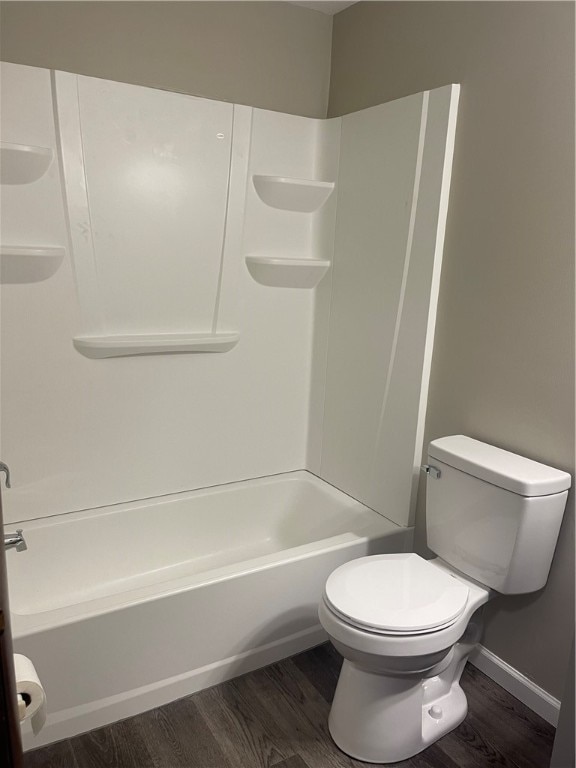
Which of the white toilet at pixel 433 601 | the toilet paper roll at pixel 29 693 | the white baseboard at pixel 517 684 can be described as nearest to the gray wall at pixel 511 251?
the white baseboard at pixel 517 684

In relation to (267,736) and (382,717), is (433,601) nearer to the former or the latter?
(382,717)

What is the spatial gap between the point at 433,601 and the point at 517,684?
590 millimetres

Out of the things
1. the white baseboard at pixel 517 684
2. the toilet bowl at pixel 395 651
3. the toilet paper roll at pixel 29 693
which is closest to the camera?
the toilet paper roll at pixel 29 693

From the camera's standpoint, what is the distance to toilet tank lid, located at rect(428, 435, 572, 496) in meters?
1.79

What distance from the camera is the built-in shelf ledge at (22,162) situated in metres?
1.98

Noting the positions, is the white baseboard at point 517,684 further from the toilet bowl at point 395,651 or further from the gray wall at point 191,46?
the gray wall at point 191,46

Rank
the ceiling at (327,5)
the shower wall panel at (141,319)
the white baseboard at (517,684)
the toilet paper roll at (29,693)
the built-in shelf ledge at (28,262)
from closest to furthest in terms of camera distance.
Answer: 1. the toilet paper roll at (29,693)
2. the white baseboard at (517,684)
3. the built-in shelf ledge at (28,262)
4. the shower wall panel at (141,319)
5. the ceiling at (327,5)

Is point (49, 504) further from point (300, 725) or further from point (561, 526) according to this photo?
point (561, 526)

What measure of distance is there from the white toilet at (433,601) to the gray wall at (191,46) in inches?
67.5

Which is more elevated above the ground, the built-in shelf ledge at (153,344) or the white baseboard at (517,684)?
the built-in shelf ledge at (153,344)

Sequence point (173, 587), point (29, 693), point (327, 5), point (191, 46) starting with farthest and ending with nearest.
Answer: point (327, 5) → point (191, 46) → point (173, 587) → point (29, 693)

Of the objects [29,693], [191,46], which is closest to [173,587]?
[29,693]

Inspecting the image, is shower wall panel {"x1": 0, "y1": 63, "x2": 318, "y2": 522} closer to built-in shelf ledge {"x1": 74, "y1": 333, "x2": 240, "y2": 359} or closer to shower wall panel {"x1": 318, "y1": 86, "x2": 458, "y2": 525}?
built-in shelf ledge {"x1": 74, "y1": 333, "x2": 240, "y2": 359}

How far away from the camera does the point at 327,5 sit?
2557 millimetres
